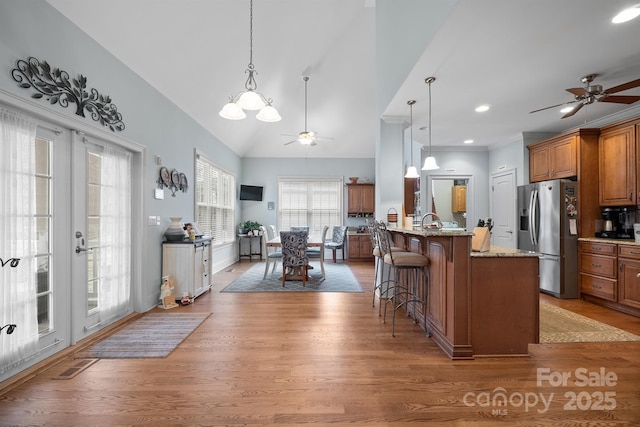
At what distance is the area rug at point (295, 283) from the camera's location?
4332 millimetres

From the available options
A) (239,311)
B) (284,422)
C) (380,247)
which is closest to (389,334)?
(380,247)

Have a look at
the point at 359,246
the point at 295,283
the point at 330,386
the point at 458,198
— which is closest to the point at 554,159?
the point at 458,198

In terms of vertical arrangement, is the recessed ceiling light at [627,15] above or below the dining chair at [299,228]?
above

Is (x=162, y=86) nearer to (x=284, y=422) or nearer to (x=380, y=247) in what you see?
(x=380, y=247)

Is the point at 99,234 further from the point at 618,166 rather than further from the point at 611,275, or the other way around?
the point at 618,166

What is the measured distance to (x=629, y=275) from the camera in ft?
10.5

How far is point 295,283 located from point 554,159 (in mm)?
4591

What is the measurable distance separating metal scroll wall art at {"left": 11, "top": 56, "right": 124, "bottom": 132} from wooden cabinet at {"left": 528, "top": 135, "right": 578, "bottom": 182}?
5.86m

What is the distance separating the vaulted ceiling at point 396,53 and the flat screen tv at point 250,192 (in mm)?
1857

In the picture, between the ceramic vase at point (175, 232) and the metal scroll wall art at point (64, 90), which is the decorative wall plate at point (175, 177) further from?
the metal scroll wall art at point (64, 90)

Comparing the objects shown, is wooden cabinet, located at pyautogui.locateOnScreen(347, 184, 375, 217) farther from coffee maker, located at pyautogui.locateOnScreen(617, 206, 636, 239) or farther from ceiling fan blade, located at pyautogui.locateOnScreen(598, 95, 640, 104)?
ceiling fan blade, located at pyautogui.locateOnScreen(598, 95, 640, 104)

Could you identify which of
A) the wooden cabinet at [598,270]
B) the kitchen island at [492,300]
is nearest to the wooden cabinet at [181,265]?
the kitchen island at [492,300]

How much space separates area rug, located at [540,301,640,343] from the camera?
8.59 feet

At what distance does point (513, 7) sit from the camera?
1862 mm
